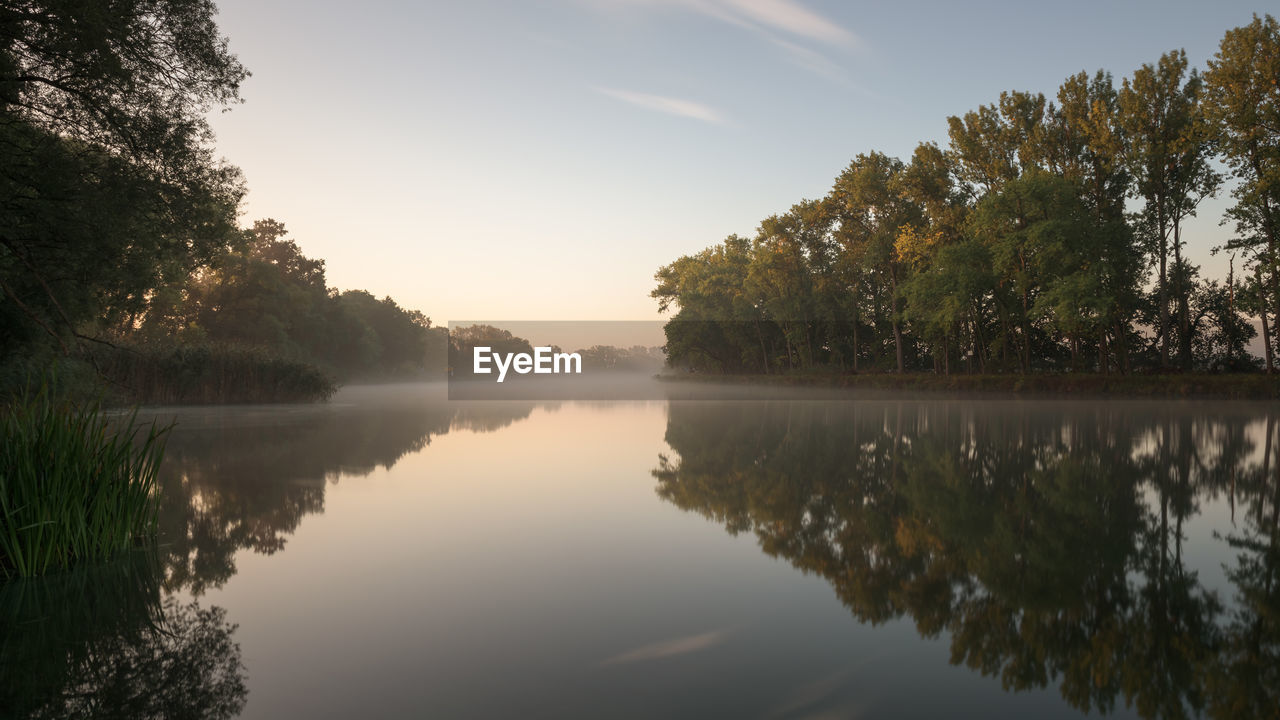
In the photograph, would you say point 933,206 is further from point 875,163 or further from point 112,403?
point 112,403

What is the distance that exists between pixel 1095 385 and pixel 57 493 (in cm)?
4255

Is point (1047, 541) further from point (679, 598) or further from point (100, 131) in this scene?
point (100, 131)

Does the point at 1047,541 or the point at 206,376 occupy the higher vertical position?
the point at 206,376

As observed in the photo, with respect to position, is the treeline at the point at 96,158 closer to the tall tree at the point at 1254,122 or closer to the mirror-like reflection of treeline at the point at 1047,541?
the mirror-like reflection of treeline at the point at 1047,541

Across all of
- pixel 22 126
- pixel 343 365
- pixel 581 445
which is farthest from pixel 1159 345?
pixel 343 365

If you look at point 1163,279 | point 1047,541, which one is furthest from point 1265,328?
point 1047,541

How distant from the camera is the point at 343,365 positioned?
304ft

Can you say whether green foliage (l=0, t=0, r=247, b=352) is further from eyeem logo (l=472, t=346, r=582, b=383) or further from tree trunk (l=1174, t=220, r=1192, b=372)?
eyeem logo (l=472, t=346, r=582, b=383)

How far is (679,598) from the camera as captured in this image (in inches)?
259

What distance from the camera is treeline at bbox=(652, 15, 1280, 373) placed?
36.8 metres

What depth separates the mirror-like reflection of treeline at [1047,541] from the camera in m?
4.97

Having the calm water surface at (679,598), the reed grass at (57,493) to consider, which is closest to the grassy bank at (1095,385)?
the calm water surface at (679,598)

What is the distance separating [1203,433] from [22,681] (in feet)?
83.3

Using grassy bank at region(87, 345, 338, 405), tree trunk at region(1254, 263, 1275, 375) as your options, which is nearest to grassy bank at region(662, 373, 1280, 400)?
tree trunk at region(1254, 263, 1275, 375)
